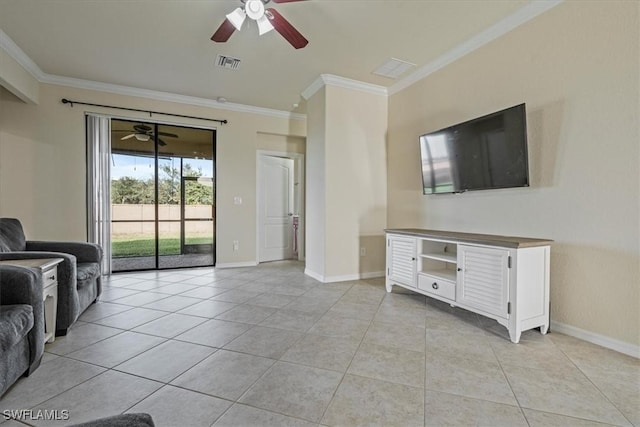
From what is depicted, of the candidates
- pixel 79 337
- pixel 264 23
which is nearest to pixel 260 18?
pixel 264 23

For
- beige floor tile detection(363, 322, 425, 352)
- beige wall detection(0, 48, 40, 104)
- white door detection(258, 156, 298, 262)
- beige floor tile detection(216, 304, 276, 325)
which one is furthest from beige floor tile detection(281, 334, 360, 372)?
beige wall detection(0, 48, 40, 104)

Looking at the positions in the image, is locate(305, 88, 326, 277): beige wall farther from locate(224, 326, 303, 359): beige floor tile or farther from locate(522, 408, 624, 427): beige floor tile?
locate(522, 408, 624, 427): beige floor tile

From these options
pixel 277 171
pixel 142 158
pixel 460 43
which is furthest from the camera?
pixel 277 171

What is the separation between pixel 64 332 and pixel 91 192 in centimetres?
257

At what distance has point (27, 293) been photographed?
1755mm

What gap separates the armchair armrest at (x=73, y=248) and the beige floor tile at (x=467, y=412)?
11.0 feet

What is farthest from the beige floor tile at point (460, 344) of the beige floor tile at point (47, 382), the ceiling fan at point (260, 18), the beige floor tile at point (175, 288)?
the beige floor tile at point (175, 288)

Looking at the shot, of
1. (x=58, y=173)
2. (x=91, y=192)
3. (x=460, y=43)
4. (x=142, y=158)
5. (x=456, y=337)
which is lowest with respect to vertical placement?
(x=456, y=337)

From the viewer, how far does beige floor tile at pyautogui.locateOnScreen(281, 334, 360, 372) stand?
6.34 ft

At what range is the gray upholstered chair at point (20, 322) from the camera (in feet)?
4.96

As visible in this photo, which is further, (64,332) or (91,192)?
(91,192)

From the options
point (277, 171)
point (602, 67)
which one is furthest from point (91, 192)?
point (602, 67)

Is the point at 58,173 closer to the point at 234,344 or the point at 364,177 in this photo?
the point at 234,344

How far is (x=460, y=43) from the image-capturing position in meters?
3.19
